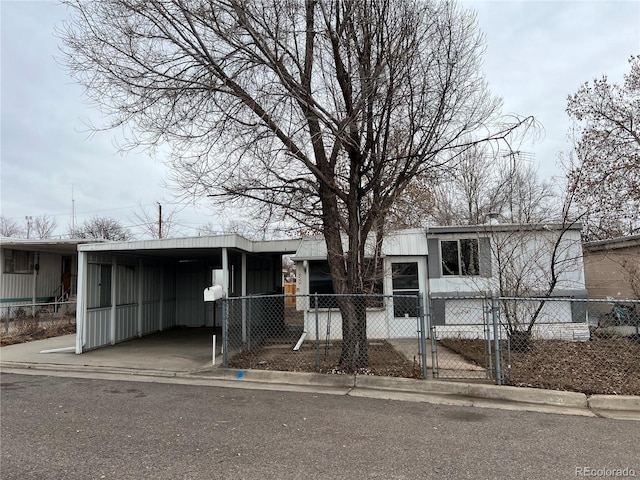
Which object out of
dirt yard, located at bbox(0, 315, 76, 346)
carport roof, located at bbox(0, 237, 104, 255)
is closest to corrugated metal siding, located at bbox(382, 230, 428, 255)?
carport roof, located at bbox(0, 237, 104, 255)

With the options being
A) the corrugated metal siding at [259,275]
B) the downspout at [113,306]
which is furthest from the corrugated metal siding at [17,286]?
the corrugated metal siding at [259,275]

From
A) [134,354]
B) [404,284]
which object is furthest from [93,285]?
[404,284]

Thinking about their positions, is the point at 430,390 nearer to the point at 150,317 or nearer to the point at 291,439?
the point at 291,439

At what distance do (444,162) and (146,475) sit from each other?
6.85 m

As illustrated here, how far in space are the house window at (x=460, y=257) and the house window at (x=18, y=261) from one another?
50.1ft

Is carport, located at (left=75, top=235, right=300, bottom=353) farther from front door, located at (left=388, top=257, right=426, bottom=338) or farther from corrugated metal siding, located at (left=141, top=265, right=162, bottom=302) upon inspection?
front door, located at (left=388, top=257, right=426, bottom=338)

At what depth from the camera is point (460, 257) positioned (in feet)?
38.3

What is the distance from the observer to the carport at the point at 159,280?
32.6ft

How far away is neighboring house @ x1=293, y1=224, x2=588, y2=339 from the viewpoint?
35.4ft

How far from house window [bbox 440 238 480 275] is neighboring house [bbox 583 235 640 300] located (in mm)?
3684

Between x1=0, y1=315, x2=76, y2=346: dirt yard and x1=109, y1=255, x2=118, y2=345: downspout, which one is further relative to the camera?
x1=0, y1=315, x2=76, y2=346: dirt yard

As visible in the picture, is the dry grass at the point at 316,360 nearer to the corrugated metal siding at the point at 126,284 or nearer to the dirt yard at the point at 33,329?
the corrugated metal siding at the point at 126,284

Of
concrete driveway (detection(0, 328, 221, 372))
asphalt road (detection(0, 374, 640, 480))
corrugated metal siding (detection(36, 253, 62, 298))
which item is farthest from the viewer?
corrugated metal siding (detection(36, 253, 62, 298))

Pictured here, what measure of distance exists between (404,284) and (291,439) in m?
8.33
